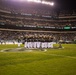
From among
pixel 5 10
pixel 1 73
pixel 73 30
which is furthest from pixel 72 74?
pixel 73 30

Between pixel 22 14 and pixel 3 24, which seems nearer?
pixel 3 24

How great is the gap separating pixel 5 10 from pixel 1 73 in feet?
209

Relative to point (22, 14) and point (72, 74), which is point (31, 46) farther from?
point (22, 14)

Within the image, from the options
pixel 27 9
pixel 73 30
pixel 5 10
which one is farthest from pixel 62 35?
pixel 5 10

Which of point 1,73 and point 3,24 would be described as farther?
point 3,24

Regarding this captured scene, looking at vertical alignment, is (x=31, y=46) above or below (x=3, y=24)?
below

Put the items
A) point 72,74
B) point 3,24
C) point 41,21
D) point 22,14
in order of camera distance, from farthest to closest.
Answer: point 41,21, point 22,14, point 3,24, point 72,74

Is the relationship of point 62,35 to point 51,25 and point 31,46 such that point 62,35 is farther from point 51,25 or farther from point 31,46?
point 31,46

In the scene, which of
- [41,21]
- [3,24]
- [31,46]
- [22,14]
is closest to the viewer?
[31,46]

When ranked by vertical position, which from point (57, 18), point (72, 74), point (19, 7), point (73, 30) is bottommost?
point (72, 74)

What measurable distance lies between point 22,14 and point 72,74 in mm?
68527

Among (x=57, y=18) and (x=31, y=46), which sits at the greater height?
(x=57, y=18)

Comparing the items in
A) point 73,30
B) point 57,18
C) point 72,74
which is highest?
point 57,18

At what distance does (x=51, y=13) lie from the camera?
84438 millimetres
